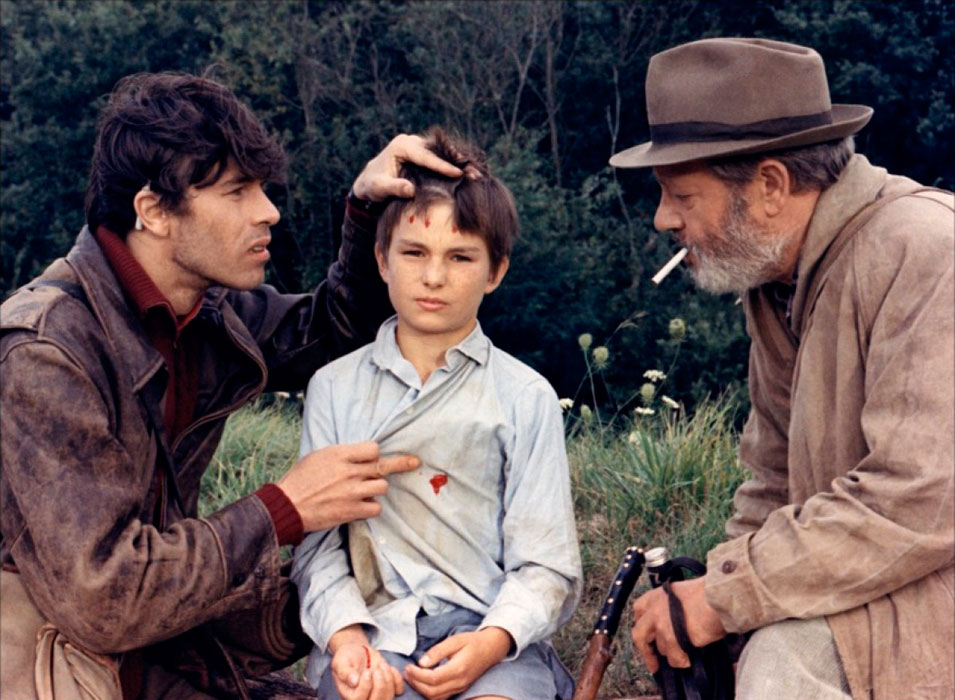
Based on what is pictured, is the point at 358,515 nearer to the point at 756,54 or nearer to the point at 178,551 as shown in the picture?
the point at 178,551

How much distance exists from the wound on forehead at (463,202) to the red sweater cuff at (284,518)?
0.71 metres

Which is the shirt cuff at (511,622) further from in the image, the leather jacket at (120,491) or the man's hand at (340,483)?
the leather jacket at (120,491)

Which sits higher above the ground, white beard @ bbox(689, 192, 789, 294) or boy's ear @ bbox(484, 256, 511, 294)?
white beard @ bbox(689, 192, 789, 294)

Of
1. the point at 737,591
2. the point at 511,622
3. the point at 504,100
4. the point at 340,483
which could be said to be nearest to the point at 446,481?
the point at 340,483

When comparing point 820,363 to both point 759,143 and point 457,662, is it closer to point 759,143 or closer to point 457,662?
point 759,143

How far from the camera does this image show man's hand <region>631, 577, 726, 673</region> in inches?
121

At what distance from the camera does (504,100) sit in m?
21.5

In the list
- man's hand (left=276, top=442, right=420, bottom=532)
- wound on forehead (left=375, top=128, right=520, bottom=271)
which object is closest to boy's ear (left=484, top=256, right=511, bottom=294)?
wound on forehead (left=375, top=128, right=520, bottom=271)

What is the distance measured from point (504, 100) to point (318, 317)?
17954mm

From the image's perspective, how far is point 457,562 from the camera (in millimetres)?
3266

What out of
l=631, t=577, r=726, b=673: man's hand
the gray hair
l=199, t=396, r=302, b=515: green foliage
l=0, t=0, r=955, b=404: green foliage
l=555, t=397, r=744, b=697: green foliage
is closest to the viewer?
l=631, t=577, r=726, b=673: man's hand

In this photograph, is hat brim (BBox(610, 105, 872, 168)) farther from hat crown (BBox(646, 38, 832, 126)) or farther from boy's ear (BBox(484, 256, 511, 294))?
boy's ear (BBox(484, 256, 511, 294))

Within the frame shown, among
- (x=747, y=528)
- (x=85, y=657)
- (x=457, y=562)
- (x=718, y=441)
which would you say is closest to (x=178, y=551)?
(x=85, y=657)

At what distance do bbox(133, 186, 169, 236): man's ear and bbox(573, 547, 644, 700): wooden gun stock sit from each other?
58.9 inches
